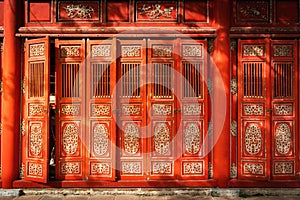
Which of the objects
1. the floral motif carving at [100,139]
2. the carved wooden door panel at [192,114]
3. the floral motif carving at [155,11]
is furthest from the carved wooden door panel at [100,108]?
the carved wooden door panel at [192,114]

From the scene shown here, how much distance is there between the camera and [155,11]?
5.51 meters

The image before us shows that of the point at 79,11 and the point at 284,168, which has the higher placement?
the point at 79,11

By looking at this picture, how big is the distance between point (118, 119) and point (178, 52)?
4.86ft

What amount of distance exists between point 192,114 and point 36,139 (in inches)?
102

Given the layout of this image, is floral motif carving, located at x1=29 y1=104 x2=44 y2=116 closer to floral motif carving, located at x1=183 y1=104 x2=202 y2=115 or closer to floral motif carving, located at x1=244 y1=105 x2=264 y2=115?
floral motif carving, located at x1=183 y1=104 x2=202 y2=115

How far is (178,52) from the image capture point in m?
5.45

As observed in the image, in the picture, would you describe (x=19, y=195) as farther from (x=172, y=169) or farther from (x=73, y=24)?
(x=73, y=24)

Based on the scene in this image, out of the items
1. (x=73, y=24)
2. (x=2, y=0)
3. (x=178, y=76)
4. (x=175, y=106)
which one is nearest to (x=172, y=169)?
(x=175, y=106)

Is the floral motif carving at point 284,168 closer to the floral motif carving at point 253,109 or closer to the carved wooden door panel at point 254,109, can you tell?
the carved wooden door panel at point 254,109


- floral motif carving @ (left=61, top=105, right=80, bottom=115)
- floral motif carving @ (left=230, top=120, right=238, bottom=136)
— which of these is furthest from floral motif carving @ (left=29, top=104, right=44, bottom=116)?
floral motif carving @ (left=230, top=120, right=238, bottom=136)

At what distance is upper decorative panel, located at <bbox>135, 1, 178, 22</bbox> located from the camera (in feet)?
18.1

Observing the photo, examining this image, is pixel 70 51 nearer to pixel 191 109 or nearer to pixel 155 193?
pixel 191 109

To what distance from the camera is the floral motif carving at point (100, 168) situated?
17.7 feet

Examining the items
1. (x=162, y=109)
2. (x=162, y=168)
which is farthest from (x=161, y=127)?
(x=162, y=168)
